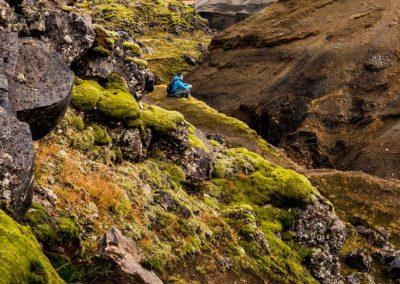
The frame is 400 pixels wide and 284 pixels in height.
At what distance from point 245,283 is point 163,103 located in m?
34.9

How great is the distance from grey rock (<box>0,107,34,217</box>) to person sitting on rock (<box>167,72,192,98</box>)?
39.8 meters

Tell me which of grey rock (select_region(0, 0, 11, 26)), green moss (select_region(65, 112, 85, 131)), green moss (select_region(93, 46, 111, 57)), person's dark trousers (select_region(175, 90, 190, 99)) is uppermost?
grey rock (select_region(0, 0, 11, 26))

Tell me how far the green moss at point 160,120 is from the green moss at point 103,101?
868mm

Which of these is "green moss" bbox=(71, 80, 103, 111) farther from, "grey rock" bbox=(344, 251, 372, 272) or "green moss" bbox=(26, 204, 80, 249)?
"grey rock" bbox=(344, 251, 372, 272)

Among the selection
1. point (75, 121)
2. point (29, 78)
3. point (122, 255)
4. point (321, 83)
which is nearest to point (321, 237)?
point (75, 121)

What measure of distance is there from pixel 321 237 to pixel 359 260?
8208 mm

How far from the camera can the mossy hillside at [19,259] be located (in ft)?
26.0

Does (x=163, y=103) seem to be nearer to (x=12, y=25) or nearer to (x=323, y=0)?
(x=12, y=25)

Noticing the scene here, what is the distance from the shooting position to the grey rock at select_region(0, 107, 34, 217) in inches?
419

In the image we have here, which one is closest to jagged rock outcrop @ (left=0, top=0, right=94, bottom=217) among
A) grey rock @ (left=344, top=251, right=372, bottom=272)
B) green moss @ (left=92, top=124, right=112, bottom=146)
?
green moss @ (left=92, top=124, right=112, bottom=146)

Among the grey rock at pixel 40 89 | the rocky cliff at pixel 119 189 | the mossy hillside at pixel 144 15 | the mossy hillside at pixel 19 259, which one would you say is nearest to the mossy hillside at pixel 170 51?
the mossy hillside at pixel 144 15

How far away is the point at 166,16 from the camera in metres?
152

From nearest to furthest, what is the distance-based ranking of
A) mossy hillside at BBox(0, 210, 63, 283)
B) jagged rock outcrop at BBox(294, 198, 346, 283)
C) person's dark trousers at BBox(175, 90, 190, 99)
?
mossy hillside at BBox(0, 210, 63, 283) < jagged rock outcrop at BBox(294, 198, 346, 283) < person's dark trousers at BBox(175, 90, 190, 99)

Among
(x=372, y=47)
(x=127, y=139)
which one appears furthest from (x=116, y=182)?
(x=372, y=47)
